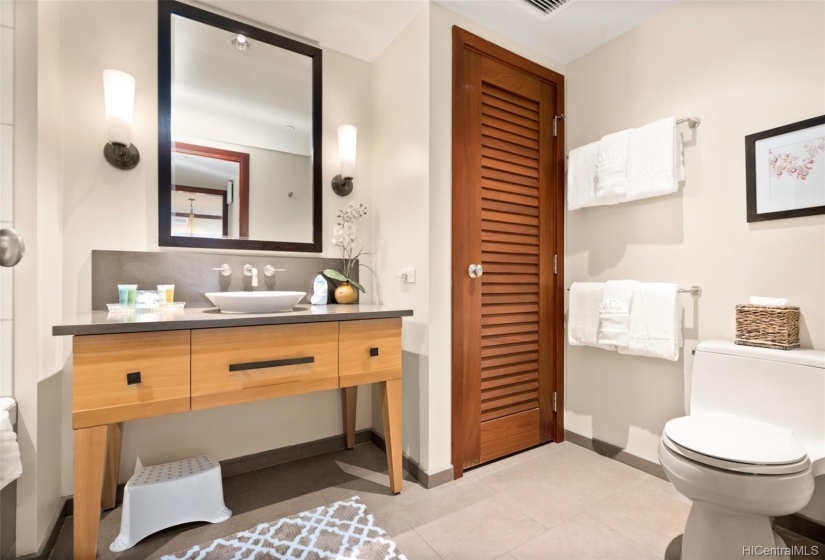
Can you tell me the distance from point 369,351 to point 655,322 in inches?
52.5

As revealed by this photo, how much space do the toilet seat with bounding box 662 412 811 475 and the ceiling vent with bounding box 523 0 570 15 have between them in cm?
197

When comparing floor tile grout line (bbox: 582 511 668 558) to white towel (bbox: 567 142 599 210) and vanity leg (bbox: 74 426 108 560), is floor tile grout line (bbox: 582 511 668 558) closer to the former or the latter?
white towel (bbox: 567 142 599 210)

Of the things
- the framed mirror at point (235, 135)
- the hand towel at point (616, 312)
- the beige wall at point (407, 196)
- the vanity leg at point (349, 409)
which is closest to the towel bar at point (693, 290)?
the hand towel at point (616, 312)

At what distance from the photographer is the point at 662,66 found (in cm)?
196

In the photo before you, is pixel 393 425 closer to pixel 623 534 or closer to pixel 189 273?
pixel 623 534

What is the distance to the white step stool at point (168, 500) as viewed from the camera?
1438 millimetres

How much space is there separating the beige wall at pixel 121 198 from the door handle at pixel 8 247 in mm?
828

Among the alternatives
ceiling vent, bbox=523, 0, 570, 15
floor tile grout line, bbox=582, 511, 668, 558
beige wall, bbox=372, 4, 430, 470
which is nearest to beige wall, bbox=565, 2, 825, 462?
ceiling vent, bbox=523, 0, 570, 15

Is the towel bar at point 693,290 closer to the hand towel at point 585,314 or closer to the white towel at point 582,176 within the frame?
the hand towel at point 585,314

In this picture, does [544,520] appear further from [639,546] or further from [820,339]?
[820,339]

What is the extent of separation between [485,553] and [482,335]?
97 centimetres

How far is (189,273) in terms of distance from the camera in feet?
6.07

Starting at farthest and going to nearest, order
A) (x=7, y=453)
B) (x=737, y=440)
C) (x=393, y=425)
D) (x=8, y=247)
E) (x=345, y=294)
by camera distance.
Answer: (x=345, y=294), (x=393, y=425), (x=737, y=440), (x=7, y=453), (x=8, y=247)

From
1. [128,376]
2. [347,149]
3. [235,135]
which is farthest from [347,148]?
[128,376]
